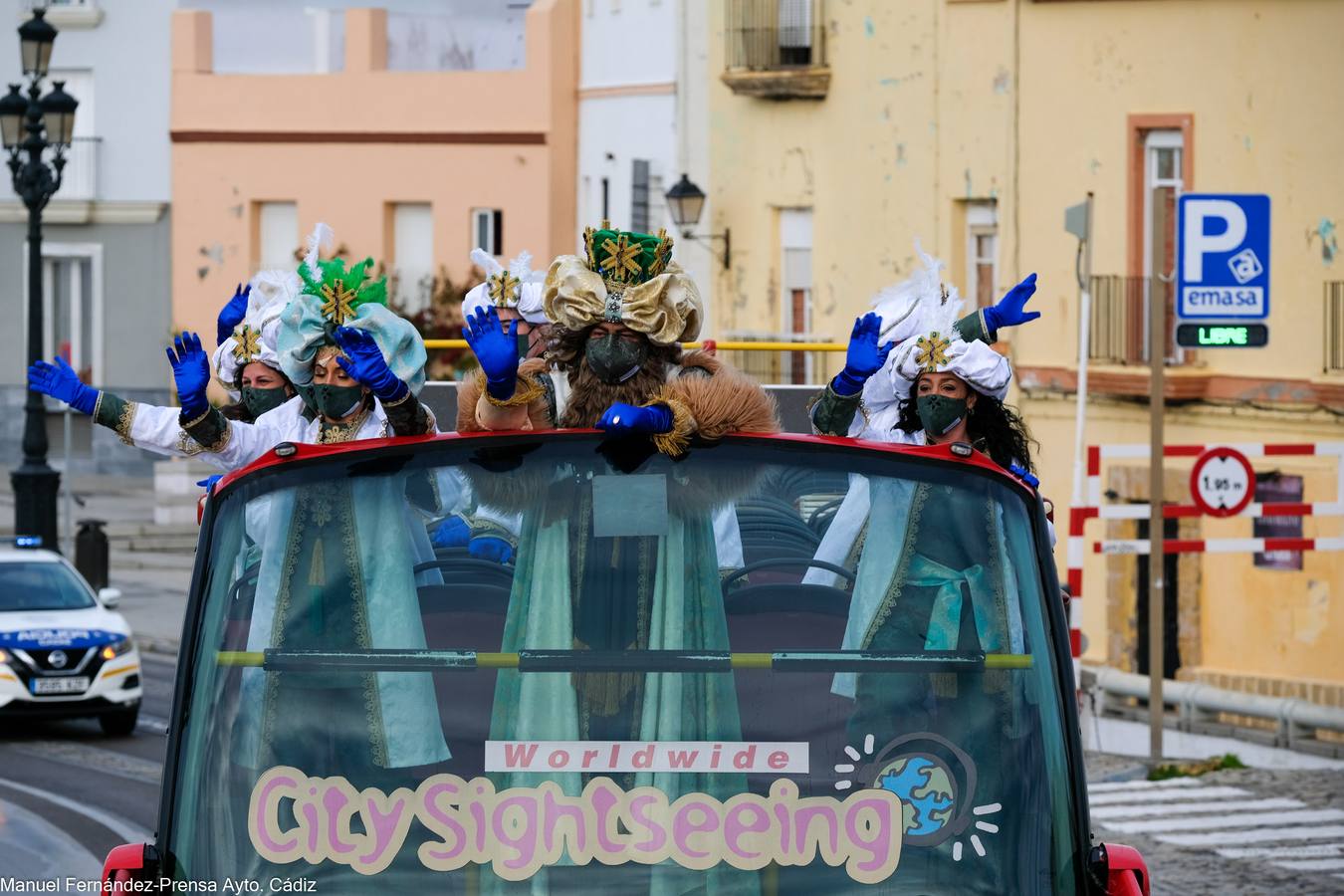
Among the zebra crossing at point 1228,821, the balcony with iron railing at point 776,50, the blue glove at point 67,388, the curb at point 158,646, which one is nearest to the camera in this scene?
the blue glove at point 67,388

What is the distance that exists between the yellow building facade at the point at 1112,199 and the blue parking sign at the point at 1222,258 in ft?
18.6

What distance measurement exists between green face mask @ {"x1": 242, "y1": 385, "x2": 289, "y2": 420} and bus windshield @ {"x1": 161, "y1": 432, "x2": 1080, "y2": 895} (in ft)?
8.73

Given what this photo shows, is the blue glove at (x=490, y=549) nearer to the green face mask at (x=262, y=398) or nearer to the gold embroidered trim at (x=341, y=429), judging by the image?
the gold embroidered trim at (x=341, y=429)

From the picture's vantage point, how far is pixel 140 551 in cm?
3294

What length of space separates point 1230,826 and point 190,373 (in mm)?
8886

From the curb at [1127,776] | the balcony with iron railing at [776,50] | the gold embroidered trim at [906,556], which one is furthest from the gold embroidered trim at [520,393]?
the balcony with iron railing at [776,50]

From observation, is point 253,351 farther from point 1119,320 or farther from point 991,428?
point 1119,320

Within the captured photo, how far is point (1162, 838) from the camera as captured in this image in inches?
511

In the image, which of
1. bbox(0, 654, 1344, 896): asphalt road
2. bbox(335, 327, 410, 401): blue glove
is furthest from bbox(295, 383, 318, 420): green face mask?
bbox(0, 654, 1344, 896): asphalt road

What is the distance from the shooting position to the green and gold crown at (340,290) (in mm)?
5562

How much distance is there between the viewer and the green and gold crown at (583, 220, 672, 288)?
517 centimetres

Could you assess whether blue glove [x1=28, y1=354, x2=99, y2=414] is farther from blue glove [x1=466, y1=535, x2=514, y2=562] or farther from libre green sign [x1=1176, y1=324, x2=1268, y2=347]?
libre green sign [x1=1176, y1=324, x2=1268, y2=347]

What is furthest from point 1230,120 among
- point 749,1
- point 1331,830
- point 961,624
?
point 961,624

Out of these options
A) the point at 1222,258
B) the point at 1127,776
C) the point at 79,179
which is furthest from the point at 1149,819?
the point at 79,179
